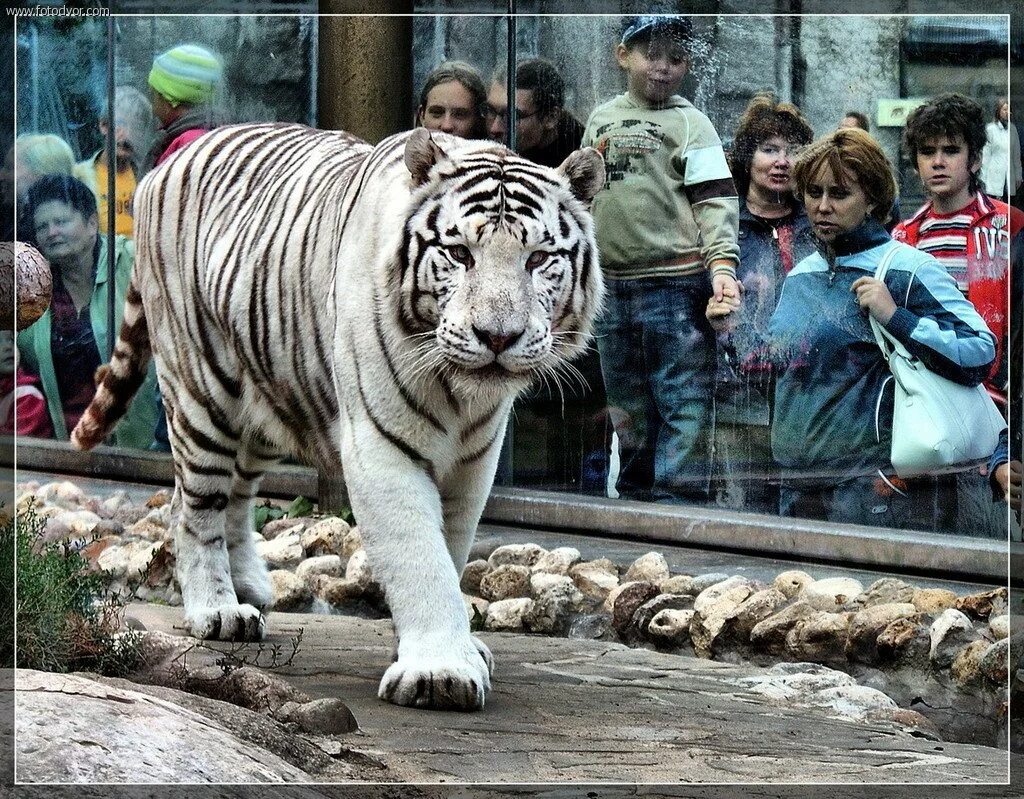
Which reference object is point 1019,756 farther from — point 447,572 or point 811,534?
point 447,572

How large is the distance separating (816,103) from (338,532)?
1.44 m

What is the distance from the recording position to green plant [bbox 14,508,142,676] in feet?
11.1

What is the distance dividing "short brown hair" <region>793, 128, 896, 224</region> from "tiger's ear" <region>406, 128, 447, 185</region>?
0.77 meters

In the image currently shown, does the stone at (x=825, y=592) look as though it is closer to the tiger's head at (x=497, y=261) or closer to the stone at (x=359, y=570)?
the tiger's head at (x=497, y=261)

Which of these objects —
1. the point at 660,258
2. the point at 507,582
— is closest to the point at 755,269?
the point at 660,258

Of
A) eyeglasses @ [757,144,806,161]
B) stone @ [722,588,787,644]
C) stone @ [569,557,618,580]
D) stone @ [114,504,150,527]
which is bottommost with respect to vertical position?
stone @ [722,588,787,644]

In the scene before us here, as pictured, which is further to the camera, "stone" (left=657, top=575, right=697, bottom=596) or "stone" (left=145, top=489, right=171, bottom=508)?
"stone" (left=145, top=489, right=171, bottom=508)

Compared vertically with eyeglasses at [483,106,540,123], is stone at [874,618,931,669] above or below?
below

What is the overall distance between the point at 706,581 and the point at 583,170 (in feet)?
3.07

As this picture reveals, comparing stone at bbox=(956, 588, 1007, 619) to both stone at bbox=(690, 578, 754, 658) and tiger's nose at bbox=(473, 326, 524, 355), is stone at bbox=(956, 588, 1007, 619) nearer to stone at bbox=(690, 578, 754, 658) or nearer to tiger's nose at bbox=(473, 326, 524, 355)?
stone at bbox=(690, 578, 754, 658)

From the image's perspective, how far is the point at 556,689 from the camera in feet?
11.1

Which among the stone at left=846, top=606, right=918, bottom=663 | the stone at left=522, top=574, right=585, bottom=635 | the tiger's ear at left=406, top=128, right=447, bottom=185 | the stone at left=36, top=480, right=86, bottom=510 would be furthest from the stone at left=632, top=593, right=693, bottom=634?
the stone at left=36, top=480, right=86, bottom=510

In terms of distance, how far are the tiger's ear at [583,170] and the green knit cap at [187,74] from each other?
787 mm

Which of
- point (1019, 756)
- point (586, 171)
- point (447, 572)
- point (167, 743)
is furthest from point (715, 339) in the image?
point (167, 743)
